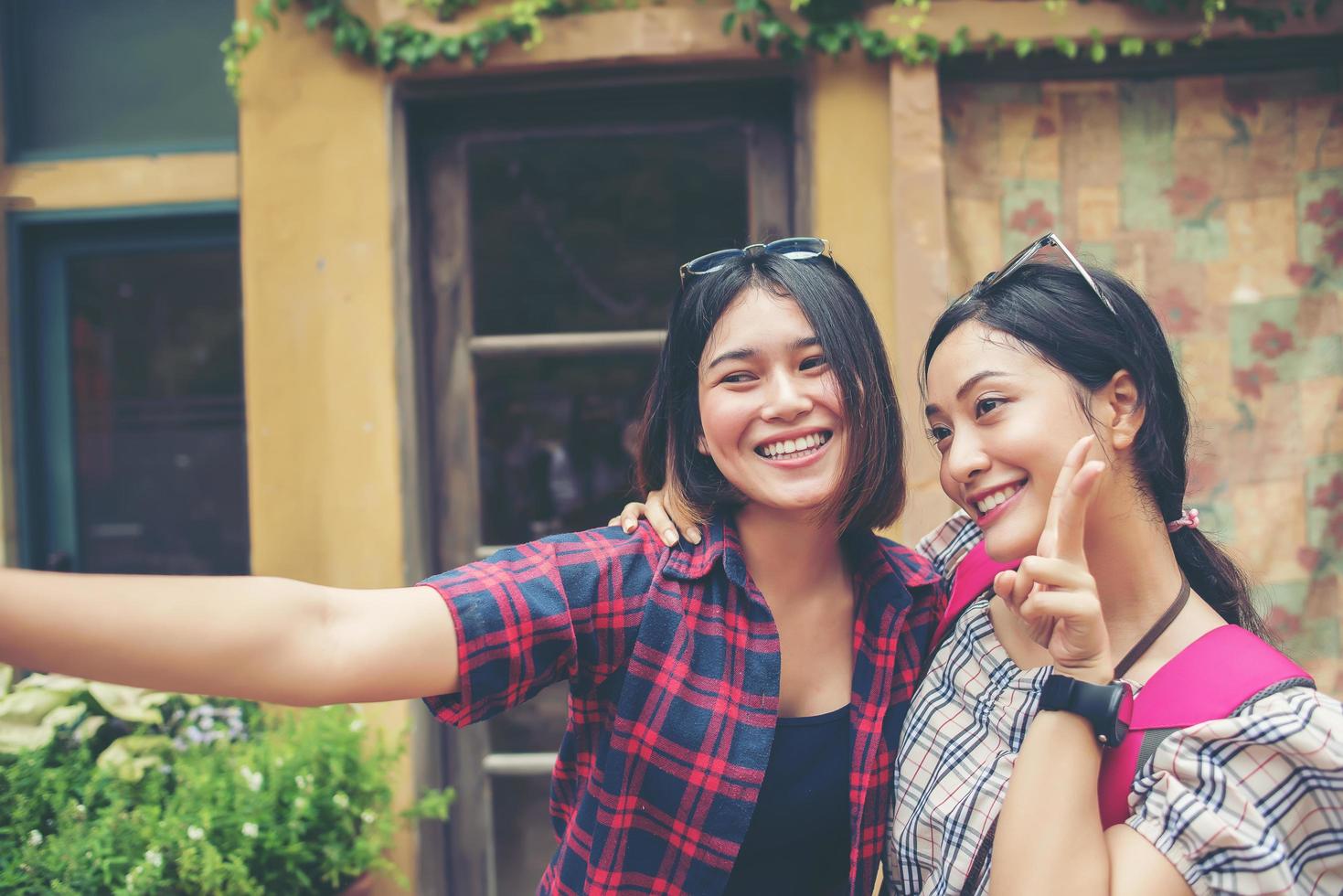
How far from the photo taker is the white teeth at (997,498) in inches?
58.6

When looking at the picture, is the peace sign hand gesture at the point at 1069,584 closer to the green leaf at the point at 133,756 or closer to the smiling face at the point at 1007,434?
the smiling face at the point at 1007,434

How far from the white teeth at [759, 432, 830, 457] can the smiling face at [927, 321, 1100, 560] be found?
203 millimetres

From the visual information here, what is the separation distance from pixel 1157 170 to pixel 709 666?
78.7 inches

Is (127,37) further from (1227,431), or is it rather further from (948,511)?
(1227,431)

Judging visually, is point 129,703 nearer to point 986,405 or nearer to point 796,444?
point 796,444

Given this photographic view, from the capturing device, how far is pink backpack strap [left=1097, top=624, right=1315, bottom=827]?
131cm

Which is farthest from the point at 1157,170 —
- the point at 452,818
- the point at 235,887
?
the point at 235,887

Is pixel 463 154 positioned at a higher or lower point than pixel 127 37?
lower

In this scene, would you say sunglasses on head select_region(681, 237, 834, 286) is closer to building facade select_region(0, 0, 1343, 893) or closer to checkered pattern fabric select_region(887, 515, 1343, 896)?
checkered pattern fabric select_region(887, 515, 1343, 896)

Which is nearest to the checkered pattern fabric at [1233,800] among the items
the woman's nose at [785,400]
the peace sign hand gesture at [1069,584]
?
the peace sign hand gesture at [1069,584]

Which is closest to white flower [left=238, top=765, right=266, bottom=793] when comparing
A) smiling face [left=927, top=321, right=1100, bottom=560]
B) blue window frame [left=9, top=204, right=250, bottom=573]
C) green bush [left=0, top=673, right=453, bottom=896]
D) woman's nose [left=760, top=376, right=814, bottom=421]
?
green bush [left=0, top=673, right=453, bottom=896]

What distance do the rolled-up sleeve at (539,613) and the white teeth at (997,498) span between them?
513mm

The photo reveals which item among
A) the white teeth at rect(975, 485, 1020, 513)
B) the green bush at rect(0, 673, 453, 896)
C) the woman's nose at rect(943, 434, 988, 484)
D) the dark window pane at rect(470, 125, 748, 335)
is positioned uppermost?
the dark window pane at rect(470, 125, 748, 335)

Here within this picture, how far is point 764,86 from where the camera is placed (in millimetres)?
2787
